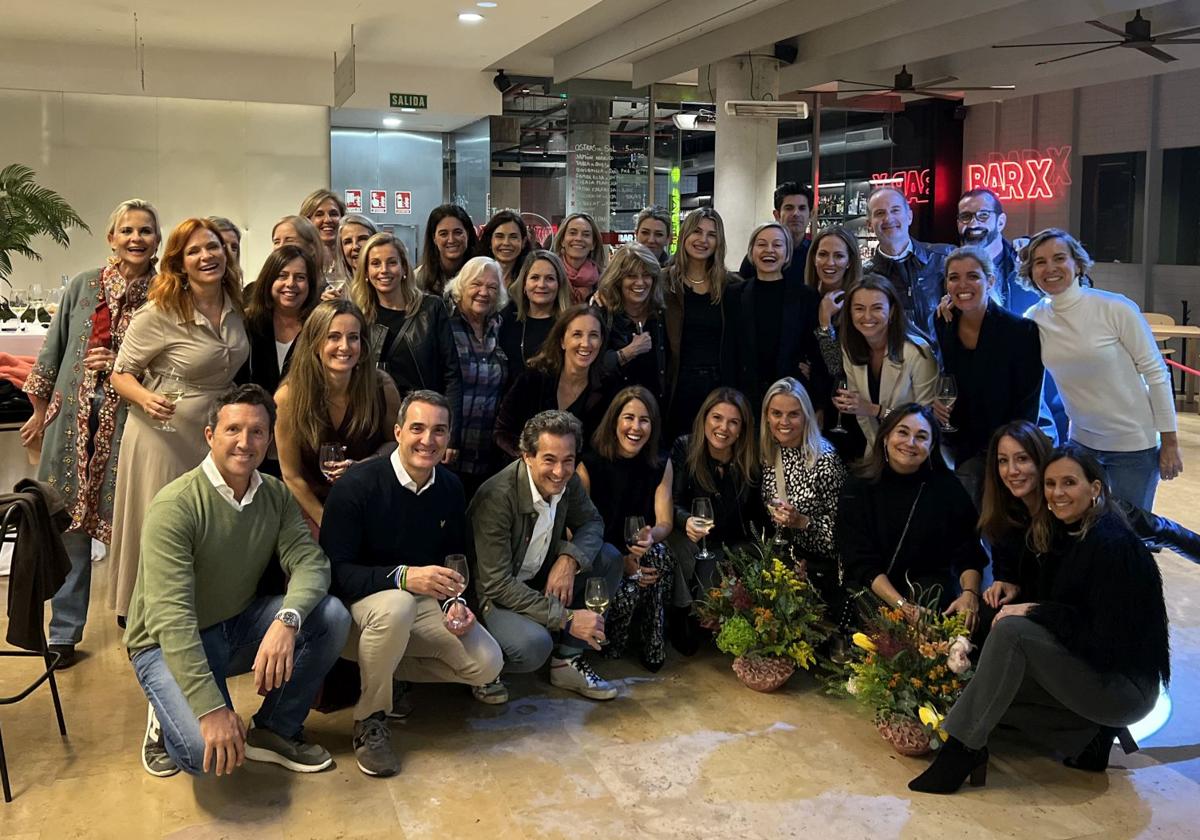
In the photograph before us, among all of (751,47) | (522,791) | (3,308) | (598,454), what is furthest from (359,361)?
(751,47)

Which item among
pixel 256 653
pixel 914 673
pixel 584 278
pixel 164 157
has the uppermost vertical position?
pixel 164 157

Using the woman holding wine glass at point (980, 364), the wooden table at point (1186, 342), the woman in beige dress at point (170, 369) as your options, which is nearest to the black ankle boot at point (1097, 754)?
the woman holding wine glass at point (980, 364)

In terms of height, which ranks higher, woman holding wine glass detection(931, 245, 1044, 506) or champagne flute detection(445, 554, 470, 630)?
woman holding wine glass detection(931, 245, 1044, 506)

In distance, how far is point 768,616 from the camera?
13.0 ft

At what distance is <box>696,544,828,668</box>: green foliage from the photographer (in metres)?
3.97

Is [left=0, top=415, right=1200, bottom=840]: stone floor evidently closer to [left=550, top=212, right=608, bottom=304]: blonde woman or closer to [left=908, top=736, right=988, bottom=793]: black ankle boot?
[left=908, top=736, right=988, bottom=793]: black ankle boot

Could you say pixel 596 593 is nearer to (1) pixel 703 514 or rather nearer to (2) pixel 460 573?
(2) pixel 460 573

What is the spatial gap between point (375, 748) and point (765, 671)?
146cm

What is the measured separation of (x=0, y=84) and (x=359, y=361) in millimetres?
9042

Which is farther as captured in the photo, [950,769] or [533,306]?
[533,306]

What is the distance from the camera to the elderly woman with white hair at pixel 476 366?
4324 mm

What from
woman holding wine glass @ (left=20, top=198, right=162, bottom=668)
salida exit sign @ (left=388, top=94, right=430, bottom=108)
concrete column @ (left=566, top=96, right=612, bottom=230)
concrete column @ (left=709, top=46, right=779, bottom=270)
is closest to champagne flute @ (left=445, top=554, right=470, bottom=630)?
woman holding wine glass @ (left=20, top=198, right=162, bottom=668)

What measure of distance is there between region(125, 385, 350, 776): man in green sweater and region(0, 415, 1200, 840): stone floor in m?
0.16

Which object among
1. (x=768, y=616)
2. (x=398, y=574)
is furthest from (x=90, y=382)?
(x=768, y=616)
